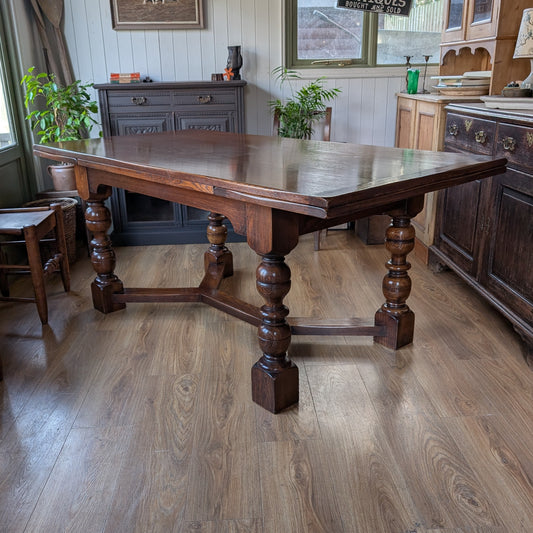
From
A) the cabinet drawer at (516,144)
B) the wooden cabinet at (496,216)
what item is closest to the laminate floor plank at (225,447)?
the wooden cabinet at (496,216)

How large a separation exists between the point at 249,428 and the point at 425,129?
240cm

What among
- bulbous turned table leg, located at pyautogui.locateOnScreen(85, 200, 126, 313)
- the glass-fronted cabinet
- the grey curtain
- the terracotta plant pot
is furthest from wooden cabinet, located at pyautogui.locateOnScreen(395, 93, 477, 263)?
the grey curtain

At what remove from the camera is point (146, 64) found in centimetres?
409

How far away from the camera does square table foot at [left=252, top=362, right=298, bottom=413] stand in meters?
1.96

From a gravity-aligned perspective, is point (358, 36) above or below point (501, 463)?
above

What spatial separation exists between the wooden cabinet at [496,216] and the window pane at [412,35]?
4.66 ft

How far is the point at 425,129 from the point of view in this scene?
138 inches

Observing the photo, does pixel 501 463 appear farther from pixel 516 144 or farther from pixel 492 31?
pixel 492 31

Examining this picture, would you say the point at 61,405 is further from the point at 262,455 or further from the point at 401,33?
the point at 401,33

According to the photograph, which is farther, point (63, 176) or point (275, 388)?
point (63, 176)

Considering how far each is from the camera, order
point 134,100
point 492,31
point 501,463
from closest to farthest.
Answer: point 501,463 < point 492,31 < point 134,100

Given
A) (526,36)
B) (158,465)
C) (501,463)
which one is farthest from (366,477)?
(526,36)

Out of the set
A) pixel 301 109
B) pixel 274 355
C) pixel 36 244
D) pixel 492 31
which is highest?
pixel 492 31

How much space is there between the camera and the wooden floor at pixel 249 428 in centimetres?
153
